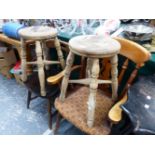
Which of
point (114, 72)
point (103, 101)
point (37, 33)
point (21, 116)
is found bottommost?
point (21, 116)

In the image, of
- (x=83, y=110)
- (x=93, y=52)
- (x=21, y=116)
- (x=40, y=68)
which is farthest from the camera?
(x=21, y=116)

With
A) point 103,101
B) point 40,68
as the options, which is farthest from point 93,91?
point 40,68

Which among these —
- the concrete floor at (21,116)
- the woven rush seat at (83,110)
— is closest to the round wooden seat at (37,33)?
the woven rush seat at (83,110)

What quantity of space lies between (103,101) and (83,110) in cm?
18

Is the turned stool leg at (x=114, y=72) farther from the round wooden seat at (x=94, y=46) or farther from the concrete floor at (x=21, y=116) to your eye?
the concrete floor at (x=21, y=116)

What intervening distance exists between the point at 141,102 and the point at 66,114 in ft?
1.59

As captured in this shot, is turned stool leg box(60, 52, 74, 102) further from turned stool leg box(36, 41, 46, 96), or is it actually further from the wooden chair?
turned stool leg box(36, 41, 46, 96)

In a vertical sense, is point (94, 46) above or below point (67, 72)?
above

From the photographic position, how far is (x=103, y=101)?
1.28 meters

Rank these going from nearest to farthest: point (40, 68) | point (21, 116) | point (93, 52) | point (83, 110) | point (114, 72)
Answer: point (93, 52) → point (114, 72) → point (83, 110) → point (40, 68) → point (21, 116)

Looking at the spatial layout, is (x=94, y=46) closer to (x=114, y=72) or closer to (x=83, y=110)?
(x=114, y=72)

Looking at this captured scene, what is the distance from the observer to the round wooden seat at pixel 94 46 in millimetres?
913

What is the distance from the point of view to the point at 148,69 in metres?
1.23
